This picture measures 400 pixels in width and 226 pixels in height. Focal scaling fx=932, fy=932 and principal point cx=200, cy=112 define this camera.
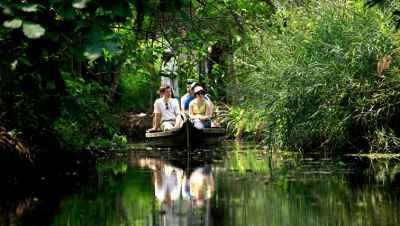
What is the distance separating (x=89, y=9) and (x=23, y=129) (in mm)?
10552

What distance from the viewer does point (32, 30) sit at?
365cm

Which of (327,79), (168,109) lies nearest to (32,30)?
(327,79)

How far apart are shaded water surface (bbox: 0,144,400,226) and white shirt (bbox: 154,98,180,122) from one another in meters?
4.35

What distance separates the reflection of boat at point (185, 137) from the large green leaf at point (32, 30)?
16855 millimetres

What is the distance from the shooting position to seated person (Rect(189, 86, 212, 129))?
71.2 feet

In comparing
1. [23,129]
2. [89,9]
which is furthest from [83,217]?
[89,9]

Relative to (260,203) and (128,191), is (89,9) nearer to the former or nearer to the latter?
(260,203)

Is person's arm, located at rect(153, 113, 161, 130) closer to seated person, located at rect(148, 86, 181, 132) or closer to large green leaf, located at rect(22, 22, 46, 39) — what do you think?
seated person, located at rect(148, 86, 181, 132)

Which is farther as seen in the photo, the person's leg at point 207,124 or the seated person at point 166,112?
the person's leg at point 207,124

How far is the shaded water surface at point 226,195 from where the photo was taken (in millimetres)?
9070

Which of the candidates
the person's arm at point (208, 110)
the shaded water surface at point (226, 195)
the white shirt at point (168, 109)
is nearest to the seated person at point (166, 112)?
the white shirt at point (168, 109)

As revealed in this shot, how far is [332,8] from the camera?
1877cm

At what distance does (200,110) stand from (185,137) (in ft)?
4.20

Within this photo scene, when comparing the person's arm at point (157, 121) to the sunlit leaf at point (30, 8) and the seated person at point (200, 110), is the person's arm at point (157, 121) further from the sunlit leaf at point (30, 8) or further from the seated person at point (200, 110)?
the sunlit leaf at point (30, 8)
